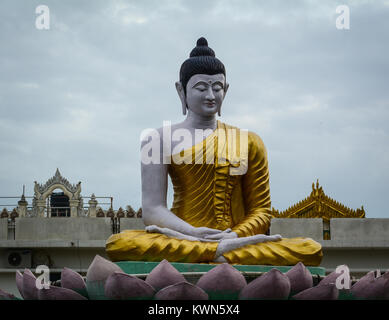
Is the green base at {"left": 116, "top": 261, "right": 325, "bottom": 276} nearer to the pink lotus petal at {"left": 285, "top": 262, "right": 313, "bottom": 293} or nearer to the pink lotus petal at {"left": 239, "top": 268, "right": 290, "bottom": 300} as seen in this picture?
the pink lotus petal at {"left": 285, "top": 262, "right": 313, "bottom": 293}

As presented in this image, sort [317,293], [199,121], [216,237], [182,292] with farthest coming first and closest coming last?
[199,121], [216,237], [317,293], [182,292]

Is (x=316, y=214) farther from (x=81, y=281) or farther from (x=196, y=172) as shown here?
(x=81, y=281)

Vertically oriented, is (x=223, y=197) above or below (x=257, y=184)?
below

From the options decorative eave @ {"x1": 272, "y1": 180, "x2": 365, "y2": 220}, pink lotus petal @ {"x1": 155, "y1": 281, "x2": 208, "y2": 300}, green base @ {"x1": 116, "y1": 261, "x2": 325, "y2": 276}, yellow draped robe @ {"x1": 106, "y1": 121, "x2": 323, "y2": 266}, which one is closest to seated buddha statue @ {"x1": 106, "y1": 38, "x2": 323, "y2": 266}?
yellow draped robe @ {"x1": 106, "y1": 121, "x2": 323, "y2": 266}

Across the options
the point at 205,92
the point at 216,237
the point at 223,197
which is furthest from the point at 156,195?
the point at 205,92

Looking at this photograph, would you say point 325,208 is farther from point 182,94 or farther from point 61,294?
point 61,294

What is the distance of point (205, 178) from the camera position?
6.14 meters

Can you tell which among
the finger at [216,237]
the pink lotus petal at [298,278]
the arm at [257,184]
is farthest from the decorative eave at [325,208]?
the pink lotus petal at [298,278]

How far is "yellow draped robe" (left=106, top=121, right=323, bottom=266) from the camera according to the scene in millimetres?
5562

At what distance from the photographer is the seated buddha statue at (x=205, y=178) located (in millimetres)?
5680

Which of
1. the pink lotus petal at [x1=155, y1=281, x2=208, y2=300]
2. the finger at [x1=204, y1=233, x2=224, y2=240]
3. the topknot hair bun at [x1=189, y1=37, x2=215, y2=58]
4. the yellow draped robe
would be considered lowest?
the pink lotus petal at [x1=155, y1=281, x2=208, y2=300]

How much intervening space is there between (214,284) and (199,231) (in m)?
1.10

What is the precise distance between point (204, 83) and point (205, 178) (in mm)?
871
